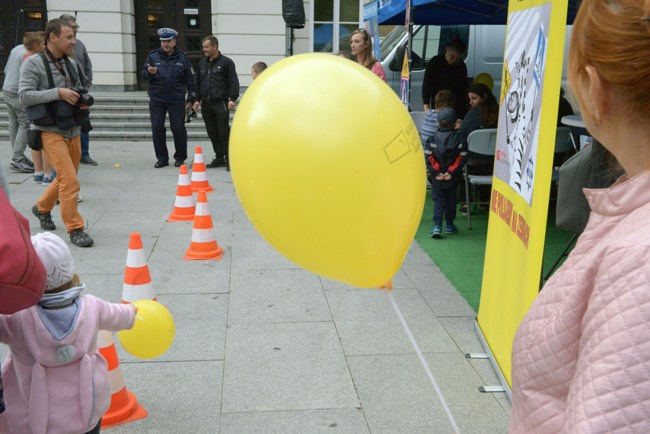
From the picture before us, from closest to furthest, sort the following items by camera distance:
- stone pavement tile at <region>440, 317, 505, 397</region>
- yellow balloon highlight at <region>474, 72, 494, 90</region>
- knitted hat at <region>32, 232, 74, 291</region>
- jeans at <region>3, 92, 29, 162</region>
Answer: knitted hat at <region>32, 232, 74, 291</region> < stone pavement tile at <region>440, 317, 505, 397</region> < yellow balloon highlight at <region>474, 72, 494, 90</region> < jeans at <region>3, 92, 29, 162</region>

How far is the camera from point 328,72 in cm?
189

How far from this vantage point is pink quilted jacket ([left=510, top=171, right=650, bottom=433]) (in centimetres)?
83

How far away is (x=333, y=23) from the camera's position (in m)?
16.1

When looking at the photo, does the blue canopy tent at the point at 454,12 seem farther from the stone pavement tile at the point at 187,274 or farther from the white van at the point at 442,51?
the stone pavement tile at the point at 187,274

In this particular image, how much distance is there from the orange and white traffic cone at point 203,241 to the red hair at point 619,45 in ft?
17.0

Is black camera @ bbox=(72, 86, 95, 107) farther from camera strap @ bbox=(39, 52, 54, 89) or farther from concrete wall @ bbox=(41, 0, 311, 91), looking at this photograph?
concrete wall @ bbox=(41, 0, 311, 91)

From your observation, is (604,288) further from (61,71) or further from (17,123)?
(17,123)

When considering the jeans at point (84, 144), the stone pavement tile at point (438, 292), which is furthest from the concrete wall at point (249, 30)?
the stone pavement tile at point (438, 292)

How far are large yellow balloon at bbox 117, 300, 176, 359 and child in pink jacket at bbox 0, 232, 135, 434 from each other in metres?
0.23

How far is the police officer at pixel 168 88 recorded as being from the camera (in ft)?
33.6

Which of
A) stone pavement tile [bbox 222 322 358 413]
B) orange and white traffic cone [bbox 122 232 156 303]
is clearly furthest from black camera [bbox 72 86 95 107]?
stone pavement tile [bbox 222 322 358 413]

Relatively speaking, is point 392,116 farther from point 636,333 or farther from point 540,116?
point 540,116

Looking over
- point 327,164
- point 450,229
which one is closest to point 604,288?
point 327,164

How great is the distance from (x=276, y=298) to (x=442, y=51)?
751cm
